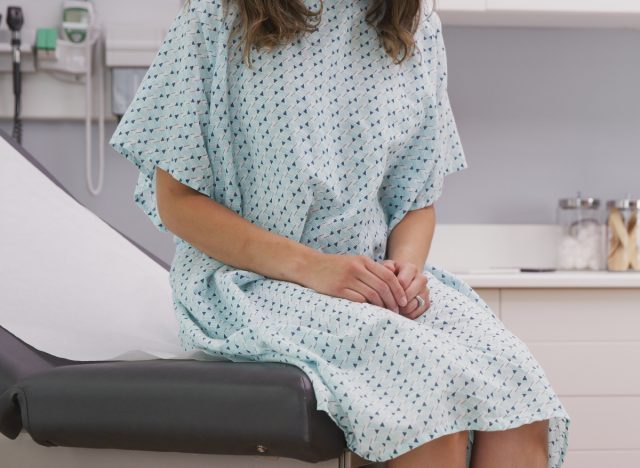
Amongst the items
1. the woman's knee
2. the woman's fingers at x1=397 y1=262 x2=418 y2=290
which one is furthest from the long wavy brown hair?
the woman's knee

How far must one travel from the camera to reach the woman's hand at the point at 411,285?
4.10 feet

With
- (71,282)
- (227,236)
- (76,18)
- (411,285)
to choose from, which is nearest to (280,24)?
(227,236)

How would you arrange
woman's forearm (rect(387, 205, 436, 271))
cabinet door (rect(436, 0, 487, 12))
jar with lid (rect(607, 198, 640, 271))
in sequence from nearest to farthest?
1. woman's forearm (rect(387, 205, 436, 271))
2. cabinet door (rect(436, 0, 487, 12))
3. jar with lid (rect(607, 198, 640, 271))

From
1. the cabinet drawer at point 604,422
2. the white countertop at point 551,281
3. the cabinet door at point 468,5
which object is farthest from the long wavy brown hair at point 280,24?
the cabinet drawer at point 604,422

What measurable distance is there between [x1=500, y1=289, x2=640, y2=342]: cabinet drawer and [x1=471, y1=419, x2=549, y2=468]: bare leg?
1.22 m

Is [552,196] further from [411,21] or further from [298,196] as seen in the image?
[298,196]

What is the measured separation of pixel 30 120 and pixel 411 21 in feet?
5.13

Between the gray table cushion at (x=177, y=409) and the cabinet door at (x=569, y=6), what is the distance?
5.60 feet

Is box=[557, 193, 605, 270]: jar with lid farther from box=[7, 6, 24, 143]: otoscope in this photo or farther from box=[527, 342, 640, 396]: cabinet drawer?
box=[7, 6, 24, 143]: otoscope

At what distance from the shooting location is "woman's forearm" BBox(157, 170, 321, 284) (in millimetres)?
1254

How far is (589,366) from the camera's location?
238cm

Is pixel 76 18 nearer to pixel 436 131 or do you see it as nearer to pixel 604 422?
pixel 436 131

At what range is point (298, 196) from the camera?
1.28 m

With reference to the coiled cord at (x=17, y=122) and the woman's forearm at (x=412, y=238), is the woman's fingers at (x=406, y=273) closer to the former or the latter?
the woman's forearm at (x=412, y=238)
